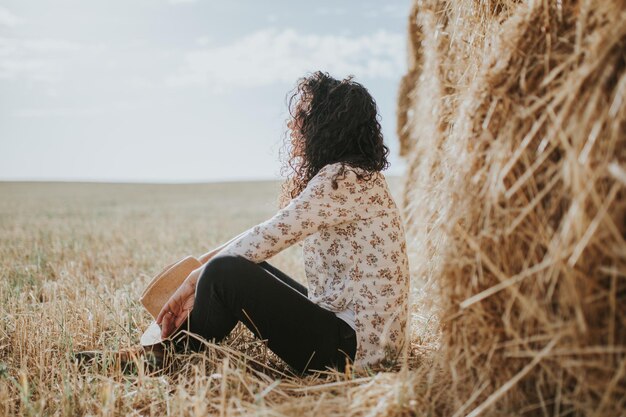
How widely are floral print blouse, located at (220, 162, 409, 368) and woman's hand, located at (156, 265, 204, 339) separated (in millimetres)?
221

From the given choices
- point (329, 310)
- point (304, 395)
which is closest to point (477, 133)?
point (329, 310)

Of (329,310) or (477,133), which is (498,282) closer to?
(477,133)

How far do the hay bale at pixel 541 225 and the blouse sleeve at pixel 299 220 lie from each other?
574 mm

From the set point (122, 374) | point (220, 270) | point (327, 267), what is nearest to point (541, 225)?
point (327, 267)

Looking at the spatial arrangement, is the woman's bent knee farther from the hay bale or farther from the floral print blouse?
the hay bale

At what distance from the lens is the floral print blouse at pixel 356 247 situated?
245 centimetres

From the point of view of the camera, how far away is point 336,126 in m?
2.63

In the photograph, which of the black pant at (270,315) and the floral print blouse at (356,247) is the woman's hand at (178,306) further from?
the floral print blouse at (356,247)

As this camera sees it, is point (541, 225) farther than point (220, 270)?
No

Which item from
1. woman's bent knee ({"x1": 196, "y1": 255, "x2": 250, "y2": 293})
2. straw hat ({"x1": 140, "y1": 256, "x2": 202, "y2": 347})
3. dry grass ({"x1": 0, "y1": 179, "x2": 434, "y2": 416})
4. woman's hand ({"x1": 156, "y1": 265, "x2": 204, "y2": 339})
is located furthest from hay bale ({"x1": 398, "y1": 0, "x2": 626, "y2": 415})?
straw hat ({"x1": 140, "y1": 256, "x2": 202, "y2": 347})

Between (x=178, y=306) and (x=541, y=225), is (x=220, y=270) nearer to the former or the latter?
(x=178, y=306)

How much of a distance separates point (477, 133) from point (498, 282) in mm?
559

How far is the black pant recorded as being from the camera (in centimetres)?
235

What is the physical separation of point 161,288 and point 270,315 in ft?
2.09
